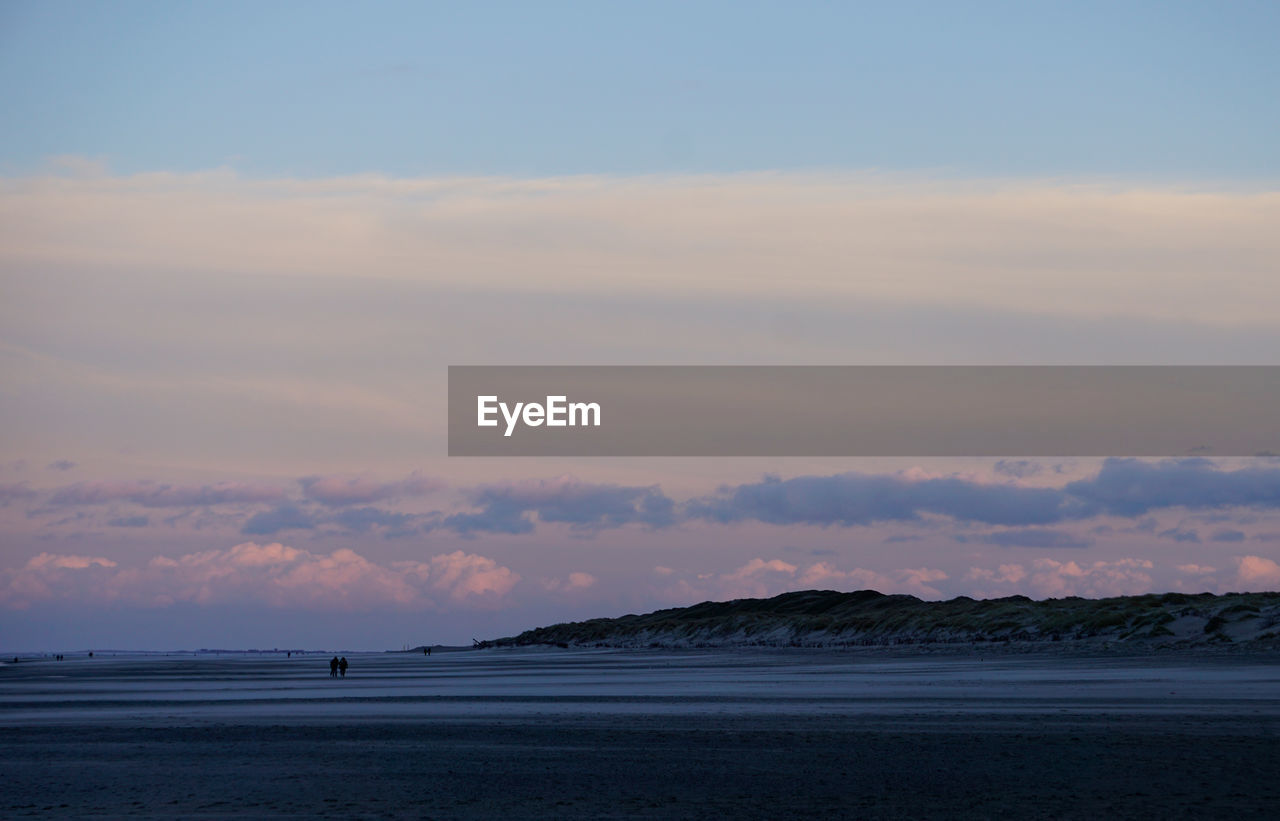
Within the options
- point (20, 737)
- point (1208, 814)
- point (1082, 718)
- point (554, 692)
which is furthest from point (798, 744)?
point (554, 692)

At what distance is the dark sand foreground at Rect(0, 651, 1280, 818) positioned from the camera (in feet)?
56.9

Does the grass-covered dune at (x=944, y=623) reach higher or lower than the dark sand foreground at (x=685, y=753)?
higher

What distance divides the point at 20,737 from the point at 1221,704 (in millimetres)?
27224

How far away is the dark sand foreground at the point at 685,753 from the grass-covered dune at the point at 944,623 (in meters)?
27.2

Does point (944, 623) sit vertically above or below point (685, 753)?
above

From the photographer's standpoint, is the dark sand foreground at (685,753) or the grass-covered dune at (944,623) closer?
the dark sand foreground at (685,753)

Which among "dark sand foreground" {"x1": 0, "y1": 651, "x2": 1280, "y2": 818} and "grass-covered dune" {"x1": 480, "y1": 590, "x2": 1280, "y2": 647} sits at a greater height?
"grass-covered dune" {"x1": 480, "y1": 590, "x2": 1280, "y2": 647}

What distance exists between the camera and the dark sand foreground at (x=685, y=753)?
56.9 feet

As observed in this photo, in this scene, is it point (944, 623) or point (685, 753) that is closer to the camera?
point (685, 753)

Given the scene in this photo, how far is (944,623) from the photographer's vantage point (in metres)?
97.8

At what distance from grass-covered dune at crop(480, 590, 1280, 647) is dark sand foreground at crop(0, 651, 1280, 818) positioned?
2720cm

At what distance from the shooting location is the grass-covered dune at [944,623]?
6569 centimetres

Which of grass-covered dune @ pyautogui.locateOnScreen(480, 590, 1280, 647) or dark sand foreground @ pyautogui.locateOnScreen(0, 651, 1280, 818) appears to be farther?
grass-covered dune @ pyautogui.locateOnScreen(480, 590, 1280, 647)

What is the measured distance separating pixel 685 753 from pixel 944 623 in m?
78.7
